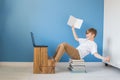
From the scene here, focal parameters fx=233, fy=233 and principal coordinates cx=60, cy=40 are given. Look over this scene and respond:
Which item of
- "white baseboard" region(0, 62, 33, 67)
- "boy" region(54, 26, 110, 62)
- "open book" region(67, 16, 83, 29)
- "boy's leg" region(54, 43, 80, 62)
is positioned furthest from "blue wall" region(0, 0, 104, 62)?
"boy's leg" region(54, 43, 80, 62)

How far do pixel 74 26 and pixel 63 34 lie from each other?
0.76 ft

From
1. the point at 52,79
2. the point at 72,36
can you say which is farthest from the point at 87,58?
the point at 52,79

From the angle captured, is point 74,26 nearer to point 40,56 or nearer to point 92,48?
point 92,48

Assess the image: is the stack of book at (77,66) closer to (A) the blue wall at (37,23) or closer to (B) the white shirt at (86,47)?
(B) the white shirt at (86,47)

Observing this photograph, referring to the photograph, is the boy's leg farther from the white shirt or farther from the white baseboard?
the white baseboard

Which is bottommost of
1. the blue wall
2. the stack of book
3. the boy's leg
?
the stack of book

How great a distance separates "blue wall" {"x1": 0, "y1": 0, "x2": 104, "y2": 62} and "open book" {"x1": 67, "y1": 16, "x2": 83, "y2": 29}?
→ 0.52 ft

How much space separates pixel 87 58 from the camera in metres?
3.33

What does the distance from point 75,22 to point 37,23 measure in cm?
53

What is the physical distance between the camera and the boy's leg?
2783 millimetres

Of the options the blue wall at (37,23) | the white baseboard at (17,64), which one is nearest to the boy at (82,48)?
→ the blue wall at (37,23)

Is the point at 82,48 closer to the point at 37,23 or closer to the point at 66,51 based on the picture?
the point at 66,51

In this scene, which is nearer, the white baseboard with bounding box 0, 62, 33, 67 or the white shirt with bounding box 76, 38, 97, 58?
the white shirt with bounding box 76, 38, 97, 58

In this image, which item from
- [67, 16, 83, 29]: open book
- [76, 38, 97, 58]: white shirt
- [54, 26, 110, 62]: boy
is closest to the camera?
[54, 26, 110, 62]: boy
